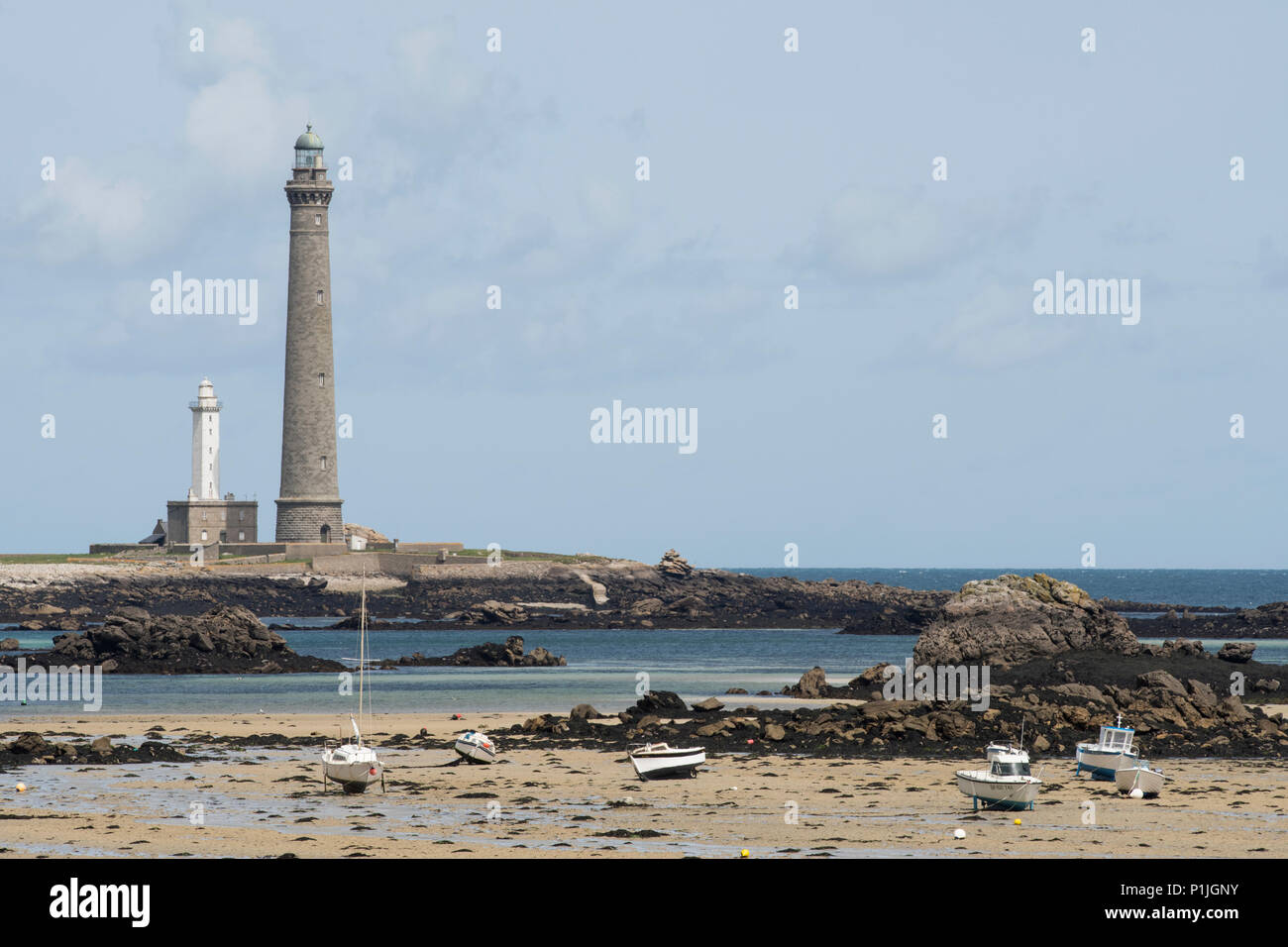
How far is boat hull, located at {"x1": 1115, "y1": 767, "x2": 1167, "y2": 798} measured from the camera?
2691 centimetres

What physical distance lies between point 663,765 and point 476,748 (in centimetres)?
445

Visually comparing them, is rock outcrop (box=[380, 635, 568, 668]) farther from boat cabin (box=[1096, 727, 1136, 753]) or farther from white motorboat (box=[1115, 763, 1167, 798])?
white motorboat (box=[1115, 763, 1167, 798])

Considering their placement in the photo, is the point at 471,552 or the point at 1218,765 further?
the point at 471,552

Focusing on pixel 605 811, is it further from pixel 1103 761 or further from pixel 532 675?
pixel 532 675

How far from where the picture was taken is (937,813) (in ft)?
82.5

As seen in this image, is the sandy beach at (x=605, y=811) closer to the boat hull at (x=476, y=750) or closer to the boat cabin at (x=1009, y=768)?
the boat hull at (x=476, y=750)

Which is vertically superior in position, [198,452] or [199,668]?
[198,452]

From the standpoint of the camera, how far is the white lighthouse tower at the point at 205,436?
340 ft

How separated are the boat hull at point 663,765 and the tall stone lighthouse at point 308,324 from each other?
6961cm

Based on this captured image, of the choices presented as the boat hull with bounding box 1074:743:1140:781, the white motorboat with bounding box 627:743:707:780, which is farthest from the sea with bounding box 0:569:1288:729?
the boat hull with bounding box 1074:743:1140:781
